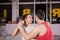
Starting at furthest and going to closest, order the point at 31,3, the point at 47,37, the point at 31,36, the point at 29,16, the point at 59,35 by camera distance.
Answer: the point at 31,3 < the point at 59,35 < the point at 29,16 < the point at 47,37 < the point at 31,36

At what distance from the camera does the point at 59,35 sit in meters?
17.5

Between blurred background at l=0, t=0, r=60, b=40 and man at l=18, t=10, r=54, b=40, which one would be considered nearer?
man at l=18, t=10, r=54, b=40

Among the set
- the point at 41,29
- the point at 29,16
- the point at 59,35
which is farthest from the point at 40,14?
the point at 59,35

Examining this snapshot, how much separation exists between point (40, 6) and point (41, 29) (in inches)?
574

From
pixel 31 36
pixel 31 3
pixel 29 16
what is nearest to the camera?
pixel 31 36

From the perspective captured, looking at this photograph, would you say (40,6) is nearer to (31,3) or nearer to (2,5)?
(31,3)

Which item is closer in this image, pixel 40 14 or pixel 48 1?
pixel 40 14

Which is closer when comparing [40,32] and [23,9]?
[40,32]

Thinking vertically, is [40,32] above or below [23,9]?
above

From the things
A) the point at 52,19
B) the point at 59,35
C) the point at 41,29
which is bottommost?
the point at 59,35

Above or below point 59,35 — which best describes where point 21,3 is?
above

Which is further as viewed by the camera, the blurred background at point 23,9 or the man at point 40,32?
the blurred background at point 23,9

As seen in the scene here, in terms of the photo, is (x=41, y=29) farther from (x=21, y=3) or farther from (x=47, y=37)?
(x=21, y=3)

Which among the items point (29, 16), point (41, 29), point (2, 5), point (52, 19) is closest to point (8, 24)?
point (2, 5)
